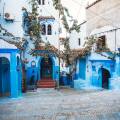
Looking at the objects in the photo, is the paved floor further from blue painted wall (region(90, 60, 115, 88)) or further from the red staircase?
the red staircase

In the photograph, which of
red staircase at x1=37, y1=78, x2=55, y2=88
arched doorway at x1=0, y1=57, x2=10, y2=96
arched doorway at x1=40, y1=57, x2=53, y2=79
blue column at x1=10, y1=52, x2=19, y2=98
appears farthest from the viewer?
arched doorway at x1=40, y1=57, x2=53, y2=79

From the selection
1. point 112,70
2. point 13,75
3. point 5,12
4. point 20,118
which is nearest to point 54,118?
point 20,118

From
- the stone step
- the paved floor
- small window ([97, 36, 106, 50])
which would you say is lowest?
the paved floor

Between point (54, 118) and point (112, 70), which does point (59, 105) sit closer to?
point (54, 118)

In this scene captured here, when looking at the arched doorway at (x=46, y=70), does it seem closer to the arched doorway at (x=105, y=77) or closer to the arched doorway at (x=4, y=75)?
the arched doorway at (x=105, y=77)

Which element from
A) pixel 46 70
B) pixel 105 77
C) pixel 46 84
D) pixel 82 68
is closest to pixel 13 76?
pixel 46 84

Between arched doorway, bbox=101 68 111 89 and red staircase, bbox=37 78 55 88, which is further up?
arched doorway, bbox=101 68 111 89

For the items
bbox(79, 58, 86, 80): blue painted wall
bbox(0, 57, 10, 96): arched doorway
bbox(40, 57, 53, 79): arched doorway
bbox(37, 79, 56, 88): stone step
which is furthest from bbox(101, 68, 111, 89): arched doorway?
bbox(0, 57, 10, 96): arched doorway

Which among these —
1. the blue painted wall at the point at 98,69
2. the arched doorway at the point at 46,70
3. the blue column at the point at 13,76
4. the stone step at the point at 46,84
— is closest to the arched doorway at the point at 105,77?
the blue painted wall at the point at 98,69

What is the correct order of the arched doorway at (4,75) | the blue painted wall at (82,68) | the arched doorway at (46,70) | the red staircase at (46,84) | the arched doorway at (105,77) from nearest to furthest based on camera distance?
the arched doorway at (4,75) < the arched doorway at (105,77) < the red staircase at (46,84) < the blue painted wall at (82,68) < the arched doorway at (46,70)

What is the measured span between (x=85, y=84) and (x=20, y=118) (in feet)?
50.9

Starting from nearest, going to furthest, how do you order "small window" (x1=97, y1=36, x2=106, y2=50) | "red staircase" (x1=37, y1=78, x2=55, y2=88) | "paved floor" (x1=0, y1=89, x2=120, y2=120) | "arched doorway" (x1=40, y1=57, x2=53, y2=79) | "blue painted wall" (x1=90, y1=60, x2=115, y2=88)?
"paved floor" (x1=0, y1=89, x2=120, y2=120), "blue painted wall" (x1=90, y1=60, x2=115, y2=88), "small window" (x1=97, y1=36, x2=106, y2=50), "red staircase" (x1=37, y1=78, x2=55, y2=88), "arched doorway" (x1=40, y1=57, x2=53, y2=79)

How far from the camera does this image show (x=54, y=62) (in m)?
29.7

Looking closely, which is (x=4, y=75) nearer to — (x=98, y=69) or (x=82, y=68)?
(x=98, y=69)
